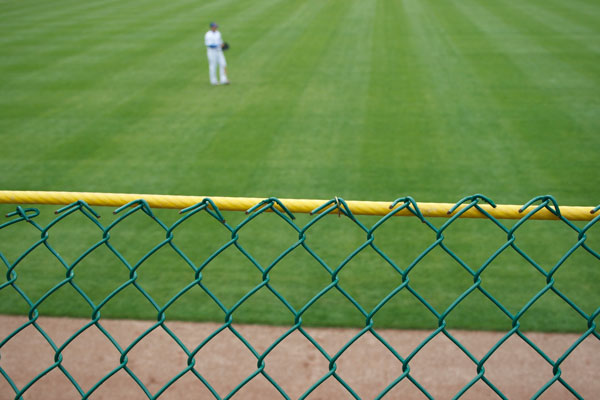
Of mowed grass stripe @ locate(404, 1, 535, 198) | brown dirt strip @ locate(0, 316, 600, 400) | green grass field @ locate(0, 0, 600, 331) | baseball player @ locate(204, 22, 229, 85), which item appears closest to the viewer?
brown dirt strip @ locate(0, 316, 600, 400)

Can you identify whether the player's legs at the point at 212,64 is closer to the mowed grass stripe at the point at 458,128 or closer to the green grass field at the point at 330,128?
the green grass field at the point at 330,128

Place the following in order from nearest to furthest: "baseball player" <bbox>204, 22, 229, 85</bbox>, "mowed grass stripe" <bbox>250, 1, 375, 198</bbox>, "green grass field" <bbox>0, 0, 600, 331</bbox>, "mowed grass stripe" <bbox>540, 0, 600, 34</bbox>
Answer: "green grass field" <bbox>0, 0, 600, 331</bbox> < "mowed grass stripe" <bbox>250, 1, 375, 198</bbox> < "baseball player" <bbox>204, 22, 229, 85</bbox> < "mowed grass stripe" <bbox>540, 0, 600, 34</bbox>

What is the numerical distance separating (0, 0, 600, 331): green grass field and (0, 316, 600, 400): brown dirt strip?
293mm

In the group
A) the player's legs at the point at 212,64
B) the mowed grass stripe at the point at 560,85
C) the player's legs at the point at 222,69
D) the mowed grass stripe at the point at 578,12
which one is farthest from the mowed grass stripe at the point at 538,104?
the player's legs at the point at 212,64

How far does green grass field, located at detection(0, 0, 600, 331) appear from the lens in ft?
20.5

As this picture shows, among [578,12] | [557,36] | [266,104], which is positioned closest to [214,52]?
[266,104]

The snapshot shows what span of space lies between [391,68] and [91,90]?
319 inches

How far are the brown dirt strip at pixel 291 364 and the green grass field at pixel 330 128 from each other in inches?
11.5

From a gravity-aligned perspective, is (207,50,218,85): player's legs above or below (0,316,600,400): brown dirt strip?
above

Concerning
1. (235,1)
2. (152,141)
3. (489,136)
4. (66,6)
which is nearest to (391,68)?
(489,136)

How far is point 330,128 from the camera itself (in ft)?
34.2

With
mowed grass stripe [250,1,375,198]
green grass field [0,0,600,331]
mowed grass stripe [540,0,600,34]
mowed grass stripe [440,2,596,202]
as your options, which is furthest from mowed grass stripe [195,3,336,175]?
mowed grass stripe [540,0,600,34]

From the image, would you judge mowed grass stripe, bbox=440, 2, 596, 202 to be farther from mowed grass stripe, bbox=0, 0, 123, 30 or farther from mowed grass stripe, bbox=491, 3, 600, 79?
mowed grass stripe, bbox=0, 0, 123, 30

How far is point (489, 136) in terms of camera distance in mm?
9797
